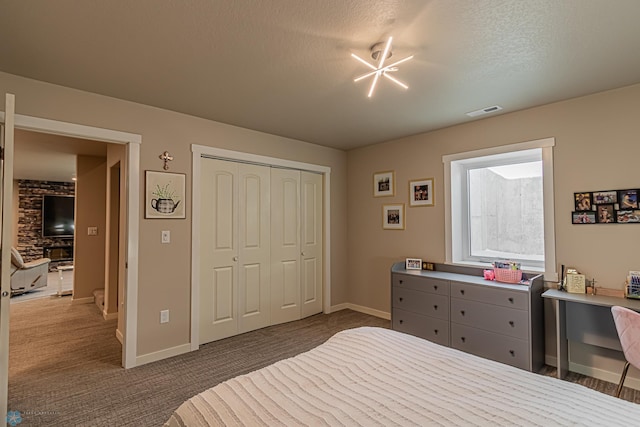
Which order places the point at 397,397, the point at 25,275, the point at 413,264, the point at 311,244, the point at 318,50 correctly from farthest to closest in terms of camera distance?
1. the point at 25,275
2. the point at 311,244
3. the point at 413,264
4. the point at 318,50
5. the point at 397,397

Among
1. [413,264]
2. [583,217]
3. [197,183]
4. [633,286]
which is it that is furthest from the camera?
[413,264]

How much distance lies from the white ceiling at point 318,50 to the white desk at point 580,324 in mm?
1711

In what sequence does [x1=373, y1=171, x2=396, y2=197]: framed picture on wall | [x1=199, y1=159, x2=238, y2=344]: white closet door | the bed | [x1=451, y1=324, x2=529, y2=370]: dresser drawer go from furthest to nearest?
[x1=373, y1=171, x2=396, y2=197]: framed picture on wall, [x1=199, y1=159, x2=238, y2=344]: white closet door, [x1=451, y1=324, x2=529, y2=370]: dresser drawer, the bed

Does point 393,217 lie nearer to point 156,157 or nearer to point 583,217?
point 583,217

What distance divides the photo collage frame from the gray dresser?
66 cm

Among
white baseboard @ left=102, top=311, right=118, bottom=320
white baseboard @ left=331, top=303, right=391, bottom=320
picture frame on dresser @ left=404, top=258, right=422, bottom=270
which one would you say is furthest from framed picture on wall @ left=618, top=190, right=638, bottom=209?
white baseboard @ left=102, top=311, right=118, bottom=320

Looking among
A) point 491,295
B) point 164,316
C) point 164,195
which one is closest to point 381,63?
point 491,295

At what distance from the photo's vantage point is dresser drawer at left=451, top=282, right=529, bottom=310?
274 cm

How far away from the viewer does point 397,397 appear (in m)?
1.34

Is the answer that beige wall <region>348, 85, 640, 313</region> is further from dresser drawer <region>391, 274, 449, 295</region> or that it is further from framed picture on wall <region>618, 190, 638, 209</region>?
dresser drawer <region>391, 274, 449, 295</region>

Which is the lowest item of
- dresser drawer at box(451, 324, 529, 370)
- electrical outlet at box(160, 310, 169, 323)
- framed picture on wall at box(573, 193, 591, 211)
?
dresser drawer at box(451, 324, 529, 370)

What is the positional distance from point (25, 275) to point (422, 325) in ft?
22.4

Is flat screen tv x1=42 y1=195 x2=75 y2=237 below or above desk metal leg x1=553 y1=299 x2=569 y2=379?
above

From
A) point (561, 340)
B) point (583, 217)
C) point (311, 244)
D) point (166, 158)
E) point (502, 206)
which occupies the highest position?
point (166, 158)
